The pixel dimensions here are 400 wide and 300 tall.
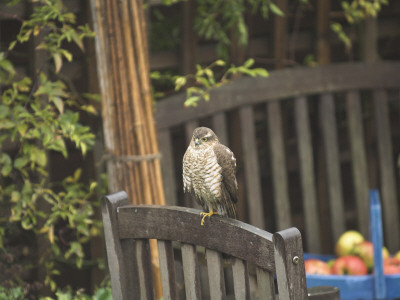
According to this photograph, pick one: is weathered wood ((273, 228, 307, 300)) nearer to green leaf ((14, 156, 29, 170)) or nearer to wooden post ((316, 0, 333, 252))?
green leaf ((14, 156, 29, 170))

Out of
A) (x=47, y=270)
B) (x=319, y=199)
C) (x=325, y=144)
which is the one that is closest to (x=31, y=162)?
(x=47, y=270)

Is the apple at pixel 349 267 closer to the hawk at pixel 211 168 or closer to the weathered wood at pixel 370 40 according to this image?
the hawk at pixel 211 168

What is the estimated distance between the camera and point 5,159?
7.74 feet

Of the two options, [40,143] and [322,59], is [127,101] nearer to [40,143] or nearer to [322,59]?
[40,143]

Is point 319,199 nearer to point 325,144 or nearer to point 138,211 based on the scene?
point 325,144

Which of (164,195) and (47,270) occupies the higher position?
(164,195)

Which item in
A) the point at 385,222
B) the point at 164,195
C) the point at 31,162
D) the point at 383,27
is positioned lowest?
the point at 385,222

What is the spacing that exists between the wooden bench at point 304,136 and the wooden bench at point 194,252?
1031mm

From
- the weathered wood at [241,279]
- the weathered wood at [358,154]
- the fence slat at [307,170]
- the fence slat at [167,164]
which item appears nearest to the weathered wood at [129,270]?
the weathered wood at [241,279]

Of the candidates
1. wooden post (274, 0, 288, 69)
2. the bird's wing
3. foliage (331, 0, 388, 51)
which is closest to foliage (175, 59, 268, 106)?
wooden post (274, 0, 288, 69)

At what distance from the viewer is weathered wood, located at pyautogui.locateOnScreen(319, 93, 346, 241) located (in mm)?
2957

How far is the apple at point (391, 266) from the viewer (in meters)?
2.55

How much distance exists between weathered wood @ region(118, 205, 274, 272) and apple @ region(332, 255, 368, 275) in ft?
4.04

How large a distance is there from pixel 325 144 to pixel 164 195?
2.70 feet
